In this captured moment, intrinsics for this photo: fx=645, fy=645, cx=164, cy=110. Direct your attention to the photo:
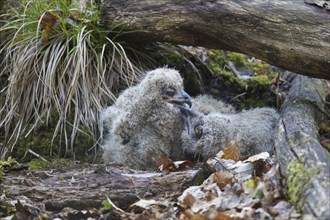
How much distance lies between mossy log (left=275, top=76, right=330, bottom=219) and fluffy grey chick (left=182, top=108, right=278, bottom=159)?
292 mm

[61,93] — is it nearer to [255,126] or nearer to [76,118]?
[76,118]

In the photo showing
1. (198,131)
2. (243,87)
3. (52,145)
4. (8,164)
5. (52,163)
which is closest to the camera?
(8,164)

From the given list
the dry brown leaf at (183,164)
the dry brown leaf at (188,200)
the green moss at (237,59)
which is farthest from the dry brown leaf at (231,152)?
the green moss at (237,59)

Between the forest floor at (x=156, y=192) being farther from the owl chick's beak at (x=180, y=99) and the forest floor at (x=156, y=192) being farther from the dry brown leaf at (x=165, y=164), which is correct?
the owl chick's beak at (x=180, y=99)

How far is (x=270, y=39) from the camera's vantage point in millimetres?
5172

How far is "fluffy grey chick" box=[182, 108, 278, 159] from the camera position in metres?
5.35

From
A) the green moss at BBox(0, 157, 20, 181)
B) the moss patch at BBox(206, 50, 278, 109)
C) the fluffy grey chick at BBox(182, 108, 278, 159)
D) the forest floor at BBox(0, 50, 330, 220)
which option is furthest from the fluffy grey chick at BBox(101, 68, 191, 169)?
the moss patch at BBox(206, 50, 278, 109)

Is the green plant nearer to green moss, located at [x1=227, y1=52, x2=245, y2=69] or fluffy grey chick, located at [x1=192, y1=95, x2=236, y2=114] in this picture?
fluffy grey chick, located at [x1=192, y1=95, x2=236, y2=114]

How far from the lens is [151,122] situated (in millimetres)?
5449

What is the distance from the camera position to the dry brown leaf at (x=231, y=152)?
4.93 metres

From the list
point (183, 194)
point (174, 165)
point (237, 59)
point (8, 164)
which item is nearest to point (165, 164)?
point (174, 165)

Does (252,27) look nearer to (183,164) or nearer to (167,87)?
(167,87)

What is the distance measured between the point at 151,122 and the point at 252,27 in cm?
115

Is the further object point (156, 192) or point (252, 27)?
point (252, 27)
